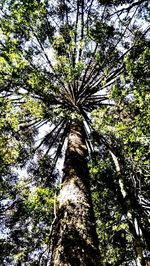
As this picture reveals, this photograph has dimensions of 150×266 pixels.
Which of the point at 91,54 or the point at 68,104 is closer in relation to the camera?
the point at 68,104

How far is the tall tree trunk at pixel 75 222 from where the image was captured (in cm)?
388

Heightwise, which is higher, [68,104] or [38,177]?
[68,104]

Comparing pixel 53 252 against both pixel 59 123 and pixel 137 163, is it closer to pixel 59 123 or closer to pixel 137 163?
pixel 137 163

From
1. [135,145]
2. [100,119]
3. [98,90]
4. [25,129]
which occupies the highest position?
[98,90]

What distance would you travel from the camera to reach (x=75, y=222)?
452 cm

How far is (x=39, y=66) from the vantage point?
10.2m

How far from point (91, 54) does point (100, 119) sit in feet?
15.3

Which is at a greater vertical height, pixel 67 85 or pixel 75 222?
pixel 67 85

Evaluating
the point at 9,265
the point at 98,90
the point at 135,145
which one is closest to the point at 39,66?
the point at 98,90

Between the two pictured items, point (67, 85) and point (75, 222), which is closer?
point (75, 222)

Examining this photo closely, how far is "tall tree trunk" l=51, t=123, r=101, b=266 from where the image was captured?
3.88m

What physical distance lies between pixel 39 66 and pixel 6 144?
10.7ft

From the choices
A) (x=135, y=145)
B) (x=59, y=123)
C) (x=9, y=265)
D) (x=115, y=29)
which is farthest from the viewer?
(x=9, y=265)

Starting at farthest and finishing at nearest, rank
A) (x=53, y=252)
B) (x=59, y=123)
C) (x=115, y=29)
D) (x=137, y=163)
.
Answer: (x=59, y=123), (x=115, y=29), (x=137, y=163), (x=53, y=252)
